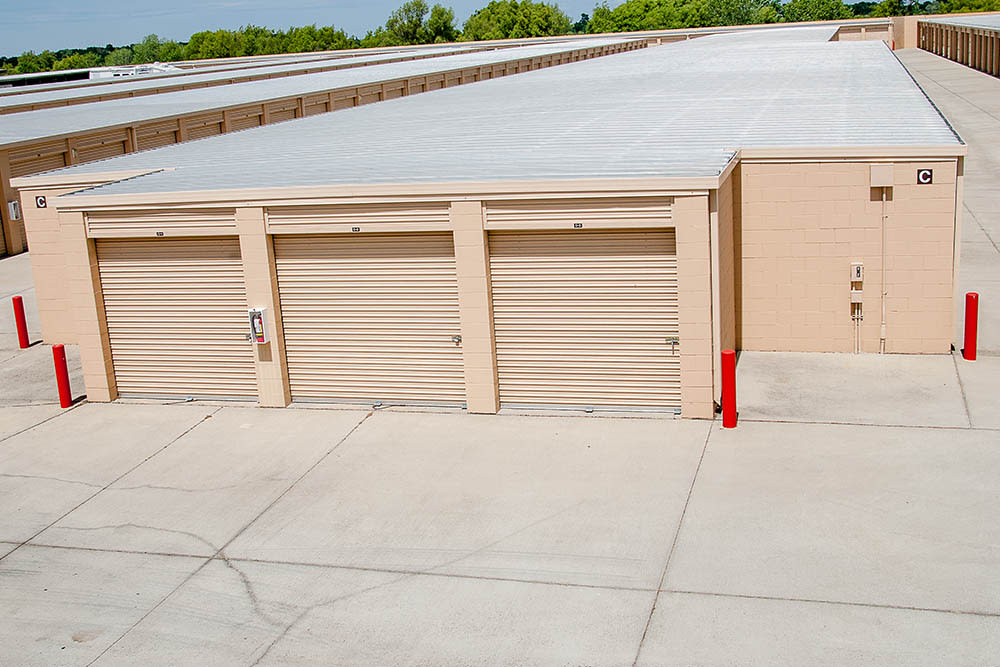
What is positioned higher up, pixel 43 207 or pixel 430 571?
pixel 43 207

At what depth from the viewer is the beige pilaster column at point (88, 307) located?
14.7m

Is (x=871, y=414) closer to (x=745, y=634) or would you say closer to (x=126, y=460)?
(x=745, y=634)

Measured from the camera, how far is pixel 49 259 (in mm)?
17781

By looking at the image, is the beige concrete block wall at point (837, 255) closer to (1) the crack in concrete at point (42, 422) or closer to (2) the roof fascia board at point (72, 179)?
(1) the crack in concrete at point (42, 422)

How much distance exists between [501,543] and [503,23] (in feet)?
415

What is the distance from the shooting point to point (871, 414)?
12797 millimetres

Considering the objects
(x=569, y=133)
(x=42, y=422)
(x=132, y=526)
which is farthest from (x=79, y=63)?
(x=132, y=526)

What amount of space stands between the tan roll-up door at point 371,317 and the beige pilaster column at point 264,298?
0.44ft

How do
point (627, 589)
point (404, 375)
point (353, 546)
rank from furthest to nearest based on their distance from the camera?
point (404, 375) < point (353, 546) < point (627, 589)

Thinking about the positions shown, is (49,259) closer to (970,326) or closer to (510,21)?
(970,326)

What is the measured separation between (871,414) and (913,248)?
10.0ft

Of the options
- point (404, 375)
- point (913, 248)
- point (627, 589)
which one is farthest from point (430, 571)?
point (913, 248)

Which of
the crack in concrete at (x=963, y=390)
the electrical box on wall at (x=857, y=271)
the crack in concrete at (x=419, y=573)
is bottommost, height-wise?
the crack in concrete at (x=963, y=390)

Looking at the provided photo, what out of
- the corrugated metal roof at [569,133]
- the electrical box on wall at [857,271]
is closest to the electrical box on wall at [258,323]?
the corrugated metal roof at [569,133]
